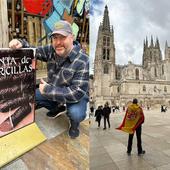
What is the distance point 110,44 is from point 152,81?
14.5 metres

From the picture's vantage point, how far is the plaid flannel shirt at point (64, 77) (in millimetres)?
1983

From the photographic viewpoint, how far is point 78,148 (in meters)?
2.09

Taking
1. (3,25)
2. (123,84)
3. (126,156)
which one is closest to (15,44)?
(3,25)

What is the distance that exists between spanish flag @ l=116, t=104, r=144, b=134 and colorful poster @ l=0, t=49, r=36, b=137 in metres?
4.03

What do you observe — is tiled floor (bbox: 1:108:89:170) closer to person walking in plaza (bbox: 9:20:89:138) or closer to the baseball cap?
person walking in plaza (bbox: 9:20:89:138)

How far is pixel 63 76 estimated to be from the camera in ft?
6.57

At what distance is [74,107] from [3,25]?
65 centimetres

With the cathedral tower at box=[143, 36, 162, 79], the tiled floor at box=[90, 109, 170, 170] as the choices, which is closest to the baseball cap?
the tiled floor at box=[90, 109, 170, 170]

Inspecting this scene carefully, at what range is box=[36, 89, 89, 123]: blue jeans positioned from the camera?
6.44ft

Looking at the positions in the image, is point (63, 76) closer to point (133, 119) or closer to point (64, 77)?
point (64, 77)

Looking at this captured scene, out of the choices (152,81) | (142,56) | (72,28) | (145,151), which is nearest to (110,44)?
Result: (152,81)

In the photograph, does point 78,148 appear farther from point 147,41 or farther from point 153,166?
point 147,41

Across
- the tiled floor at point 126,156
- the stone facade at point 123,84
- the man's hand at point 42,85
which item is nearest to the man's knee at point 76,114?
the man's hand at point 42,85

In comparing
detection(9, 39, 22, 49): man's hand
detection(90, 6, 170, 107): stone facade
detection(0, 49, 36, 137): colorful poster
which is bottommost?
detection(90, 6, 170, 107): stone facade
